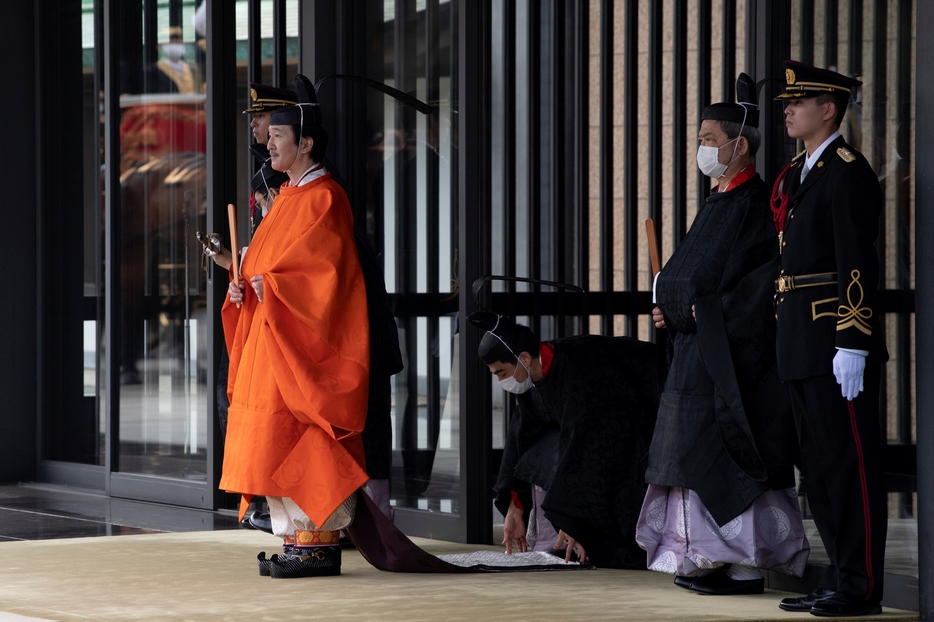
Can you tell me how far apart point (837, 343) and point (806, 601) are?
695mm

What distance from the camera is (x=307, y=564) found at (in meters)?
4.34

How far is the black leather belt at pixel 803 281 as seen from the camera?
3660 mm

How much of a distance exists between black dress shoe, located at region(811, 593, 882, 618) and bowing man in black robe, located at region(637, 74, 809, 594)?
1.05 ft

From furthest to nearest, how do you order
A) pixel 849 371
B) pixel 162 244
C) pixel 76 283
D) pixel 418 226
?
1. pixel 76 283
2. pixel 162 244
3. pixel 418 226
4. pixel 849 371

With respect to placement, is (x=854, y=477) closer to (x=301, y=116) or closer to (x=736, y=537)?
(x=736, y=537)

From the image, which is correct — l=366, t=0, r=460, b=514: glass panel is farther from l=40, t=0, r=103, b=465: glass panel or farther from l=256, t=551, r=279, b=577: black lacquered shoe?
l=40, t=0, r=103, b=465: glass panel

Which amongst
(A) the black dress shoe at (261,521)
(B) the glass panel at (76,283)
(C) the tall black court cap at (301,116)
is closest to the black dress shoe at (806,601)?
(C) the tall black court cap at (301,116)

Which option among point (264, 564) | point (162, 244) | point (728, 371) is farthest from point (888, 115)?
point (162, 244)

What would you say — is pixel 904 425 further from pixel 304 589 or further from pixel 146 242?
pixel 146 242

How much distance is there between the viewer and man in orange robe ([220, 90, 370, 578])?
426 cm

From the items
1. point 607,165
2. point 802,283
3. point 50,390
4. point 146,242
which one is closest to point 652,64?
point 607,165

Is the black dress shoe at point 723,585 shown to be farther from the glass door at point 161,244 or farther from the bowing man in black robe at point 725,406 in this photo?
the glass door at point 161,244

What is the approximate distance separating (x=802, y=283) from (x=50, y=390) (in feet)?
15.5

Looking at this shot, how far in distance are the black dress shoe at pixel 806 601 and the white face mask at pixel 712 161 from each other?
1.21 metres
